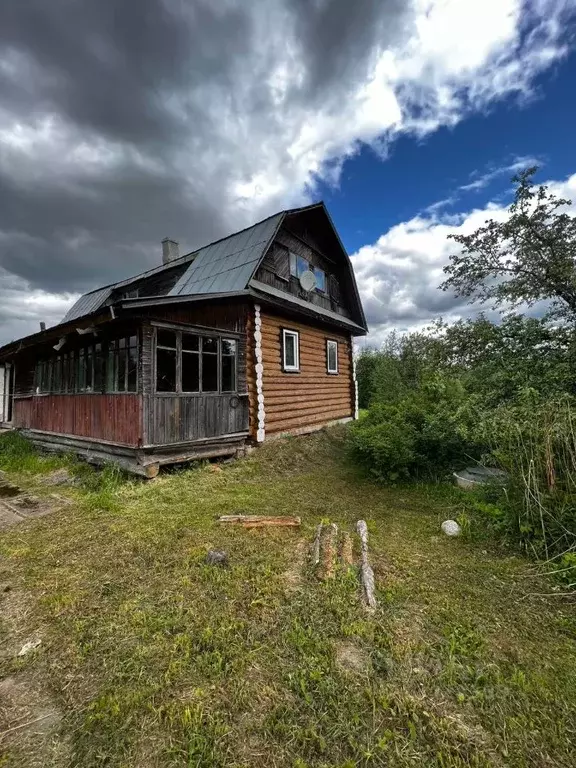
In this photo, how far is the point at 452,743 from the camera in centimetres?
189

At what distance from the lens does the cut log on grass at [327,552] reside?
3576mm

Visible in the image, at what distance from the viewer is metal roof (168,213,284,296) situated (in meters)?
9.96

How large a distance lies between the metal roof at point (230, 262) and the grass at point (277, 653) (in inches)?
269

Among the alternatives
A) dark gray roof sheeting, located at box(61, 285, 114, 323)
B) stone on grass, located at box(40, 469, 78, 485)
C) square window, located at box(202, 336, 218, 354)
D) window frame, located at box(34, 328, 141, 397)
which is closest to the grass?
stone on grass, located at box(40, 469, 78, 485)

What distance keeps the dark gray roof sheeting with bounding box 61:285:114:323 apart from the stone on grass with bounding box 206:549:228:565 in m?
14.0

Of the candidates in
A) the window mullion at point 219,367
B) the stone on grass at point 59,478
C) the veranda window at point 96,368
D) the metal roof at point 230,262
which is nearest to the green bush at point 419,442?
the window mullion at point 219,367

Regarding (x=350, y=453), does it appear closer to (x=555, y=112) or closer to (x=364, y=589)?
(x=364, y=589)

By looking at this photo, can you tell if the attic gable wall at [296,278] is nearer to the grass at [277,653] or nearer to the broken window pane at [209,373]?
the broken window pane at [209,373]

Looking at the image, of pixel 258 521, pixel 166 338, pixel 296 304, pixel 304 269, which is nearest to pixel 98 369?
pixel 166 338

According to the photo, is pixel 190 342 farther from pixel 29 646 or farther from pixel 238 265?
pixel 29 646

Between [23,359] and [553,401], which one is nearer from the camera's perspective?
[553,401]

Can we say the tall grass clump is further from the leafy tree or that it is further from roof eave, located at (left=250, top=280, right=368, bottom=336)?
roof eave, located at (left=250, top=280, right=368, bottom=336)

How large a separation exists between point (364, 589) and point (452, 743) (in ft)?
4.65

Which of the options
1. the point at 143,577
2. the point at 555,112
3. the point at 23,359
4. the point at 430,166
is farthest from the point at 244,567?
the point at 430,166
